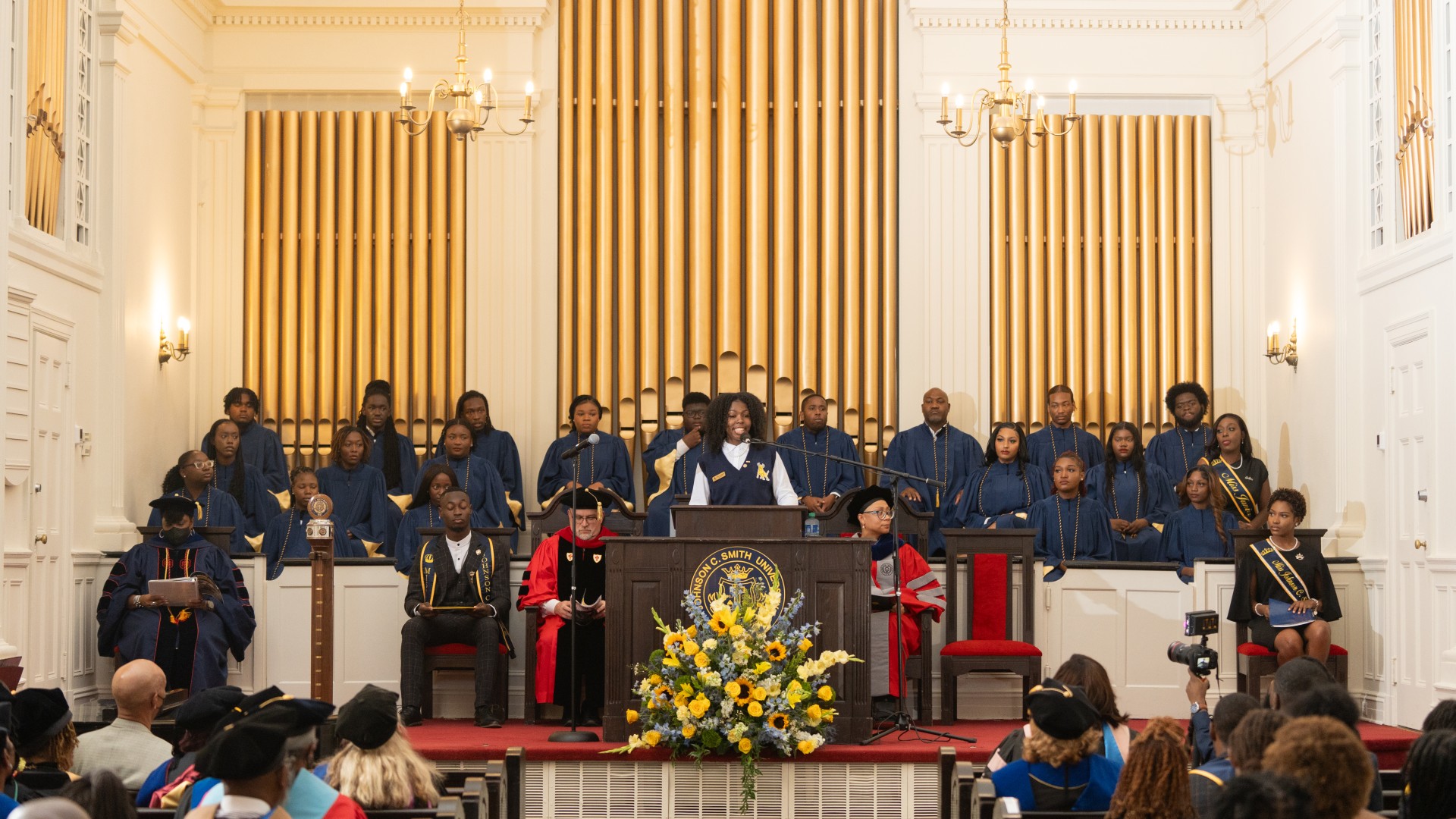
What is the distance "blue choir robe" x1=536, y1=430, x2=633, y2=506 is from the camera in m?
11.0

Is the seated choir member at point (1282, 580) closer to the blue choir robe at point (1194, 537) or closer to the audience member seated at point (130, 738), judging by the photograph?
the blue choir robe at point (1194, 537)

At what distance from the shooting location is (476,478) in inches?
419

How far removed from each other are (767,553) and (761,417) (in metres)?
1.20

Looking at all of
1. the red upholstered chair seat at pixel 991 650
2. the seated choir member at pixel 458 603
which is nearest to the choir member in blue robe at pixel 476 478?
the seated choir member at pixel 458 603

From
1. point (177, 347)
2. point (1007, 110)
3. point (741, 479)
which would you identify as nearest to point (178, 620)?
point (177, 347)

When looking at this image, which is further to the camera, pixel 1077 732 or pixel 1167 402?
pixel 1167 402

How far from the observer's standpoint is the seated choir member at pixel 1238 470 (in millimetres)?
10281

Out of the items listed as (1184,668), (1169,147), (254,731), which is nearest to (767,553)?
(1184,668)

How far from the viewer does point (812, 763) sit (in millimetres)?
7195

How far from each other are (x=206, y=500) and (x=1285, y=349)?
7.22 metres

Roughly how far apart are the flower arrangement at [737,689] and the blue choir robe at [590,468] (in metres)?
3.76

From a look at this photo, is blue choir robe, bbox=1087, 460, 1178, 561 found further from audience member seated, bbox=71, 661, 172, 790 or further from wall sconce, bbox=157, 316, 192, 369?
audience member seated, bbox=71, 661, 172, 790

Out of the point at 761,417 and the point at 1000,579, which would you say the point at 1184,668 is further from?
the point at 761,417

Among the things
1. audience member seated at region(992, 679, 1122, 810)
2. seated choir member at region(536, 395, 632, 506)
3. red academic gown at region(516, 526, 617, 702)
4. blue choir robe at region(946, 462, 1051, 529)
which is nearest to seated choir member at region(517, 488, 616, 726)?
red academic gown at region(516, 526, 617, 702)
